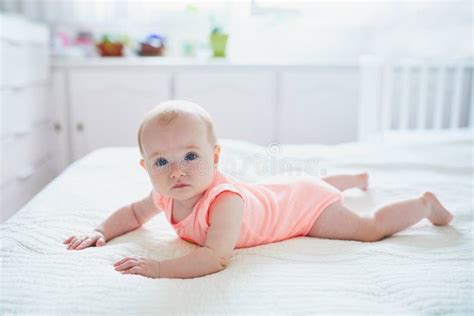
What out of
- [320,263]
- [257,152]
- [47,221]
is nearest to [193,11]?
[257,152]

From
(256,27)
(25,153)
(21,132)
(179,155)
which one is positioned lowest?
(25,153)

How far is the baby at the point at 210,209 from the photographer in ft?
3.03

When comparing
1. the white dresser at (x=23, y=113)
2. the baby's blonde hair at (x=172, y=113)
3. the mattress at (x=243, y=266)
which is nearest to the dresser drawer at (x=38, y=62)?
the white dresser at (x=23, y=113)

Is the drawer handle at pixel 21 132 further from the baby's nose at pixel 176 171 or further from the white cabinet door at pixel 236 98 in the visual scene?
the baby's nose at pixel 176 171

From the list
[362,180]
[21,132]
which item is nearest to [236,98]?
[21,132]

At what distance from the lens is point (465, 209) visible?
120 cm

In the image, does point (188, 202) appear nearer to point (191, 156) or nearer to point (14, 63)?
point (191, 156)

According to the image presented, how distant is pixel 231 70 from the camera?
105 inches

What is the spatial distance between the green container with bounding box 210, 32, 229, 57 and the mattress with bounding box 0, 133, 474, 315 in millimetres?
1482

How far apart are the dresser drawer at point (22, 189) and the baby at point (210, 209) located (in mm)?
1230

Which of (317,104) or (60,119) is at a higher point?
(317,104)

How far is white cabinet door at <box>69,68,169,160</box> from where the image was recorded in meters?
2.66

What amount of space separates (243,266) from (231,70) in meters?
1.89

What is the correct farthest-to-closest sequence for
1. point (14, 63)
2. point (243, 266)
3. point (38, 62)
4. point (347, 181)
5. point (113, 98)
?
point (113, 98) → point (38, 62) → point (14, 63) → point (347, 181) → point (243, 266)
